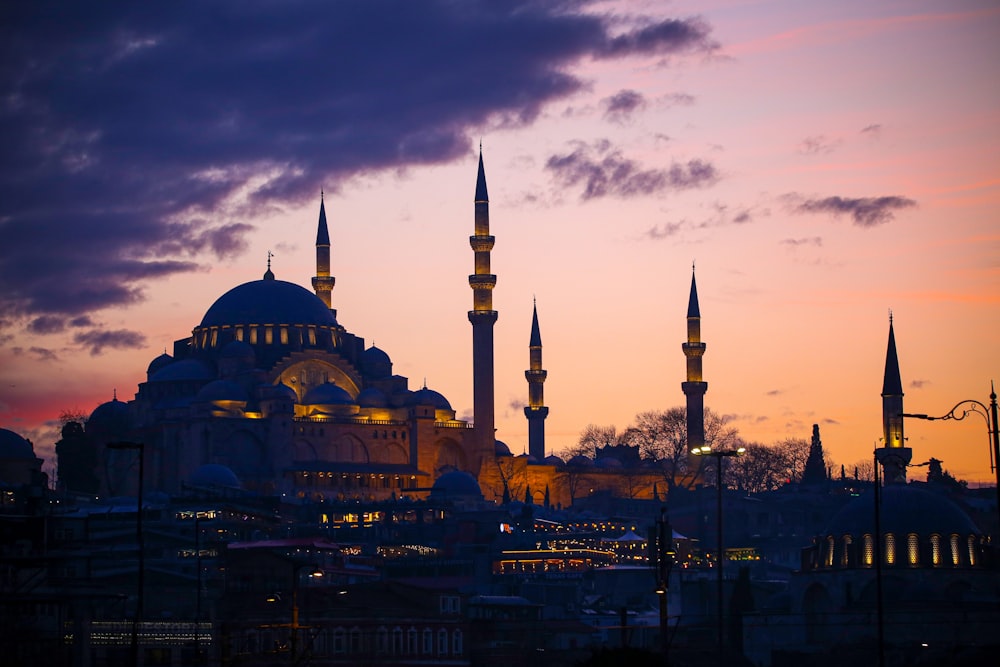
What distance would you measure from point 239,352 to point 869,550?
4474 cm

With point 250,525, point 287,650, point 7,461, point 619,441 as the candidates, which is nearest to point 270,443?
point 7,461

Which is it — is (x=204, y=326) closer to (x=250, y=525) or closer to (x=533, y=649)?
(x=250, y=525)

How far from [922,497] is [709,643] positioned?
10777 mm

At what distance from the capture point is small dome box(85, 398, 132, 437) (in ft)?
355

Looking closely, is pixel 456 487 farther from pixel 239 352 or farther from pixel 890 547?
pixel 890 547

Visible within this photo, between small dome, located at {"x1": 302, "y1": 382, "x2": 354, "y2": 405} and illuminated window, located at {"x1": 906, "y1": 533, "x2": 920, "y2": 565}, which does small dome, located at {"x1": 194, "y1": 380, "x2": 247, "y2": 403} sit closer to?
small dome, located at {"x1": 302, "y1": 382, "x2": 354, "y2": 405}

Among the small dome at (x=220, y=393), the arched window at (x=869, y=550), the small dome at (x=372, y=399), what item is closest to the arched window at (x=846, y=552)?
the arched window at (x=869, y=550)

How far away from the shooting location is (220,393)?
105 m

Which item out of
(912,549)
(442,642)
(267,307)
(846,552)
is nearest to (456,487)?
(267,307)

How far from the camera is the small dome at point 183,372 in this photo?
109 m

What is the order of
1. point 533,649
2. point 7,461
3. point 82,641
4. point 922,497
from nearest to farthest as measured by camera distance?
point 82,641, point 533,649, point 922,497, point 7,461

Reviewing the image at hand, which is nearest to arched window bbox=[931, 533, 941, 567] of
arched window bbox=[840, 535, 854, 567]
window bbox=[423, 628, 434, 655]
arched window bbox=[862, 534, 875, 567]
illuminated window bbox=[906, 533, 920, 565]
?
illuminated window bbox=[906, 533, 920, 565]

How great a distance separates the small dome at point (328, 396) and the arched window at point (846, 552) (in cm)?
3904

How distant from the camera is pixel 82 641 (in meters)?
45.8
